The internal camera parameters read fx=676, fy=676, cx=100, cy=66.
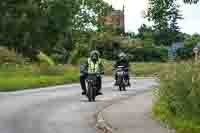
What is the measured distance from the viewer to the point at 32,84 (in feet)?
114

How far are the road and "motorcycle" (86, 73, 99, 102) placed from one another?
28 centimetres

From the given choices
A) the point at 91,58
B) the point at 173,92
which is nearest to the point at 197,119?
the point at 173,92

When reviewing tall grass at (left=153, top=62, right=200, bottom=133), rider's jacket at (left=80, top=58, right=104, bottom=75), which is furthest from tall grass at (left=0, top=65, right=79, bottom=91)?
tall grass at (left=153, top=62, right=200, bottom=133)

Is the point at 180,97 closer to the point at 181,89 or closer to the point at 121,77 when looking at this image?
the point at 181,89

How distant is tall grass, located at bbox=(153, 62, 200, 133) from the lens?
15.5 meters

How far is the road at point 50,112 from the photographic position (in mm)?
16092

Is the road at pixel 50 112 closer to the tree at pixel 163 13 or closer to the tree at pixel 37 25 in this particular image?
the tree at pixel 163 13

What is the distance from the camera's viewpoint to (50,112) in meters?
20.2

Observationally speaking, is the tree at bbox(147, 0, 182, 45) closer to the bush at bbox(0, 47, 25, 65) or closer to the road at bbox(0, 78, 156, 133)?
the road at bbox(0, 78, 156, 133)

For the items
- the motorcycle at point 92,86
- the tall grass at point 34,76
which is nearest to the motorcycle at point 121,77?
the tall grass at point 34,76

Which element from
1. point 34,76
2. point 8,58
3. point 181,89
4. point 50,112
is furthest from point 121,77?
point 8,58

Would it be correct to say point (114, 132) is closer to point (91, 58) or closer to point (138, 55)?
point (91, 58)

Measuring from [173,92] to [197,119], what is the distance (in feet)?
5.50

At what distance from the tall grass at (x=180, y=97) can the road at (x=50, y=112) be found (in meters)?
1.96
